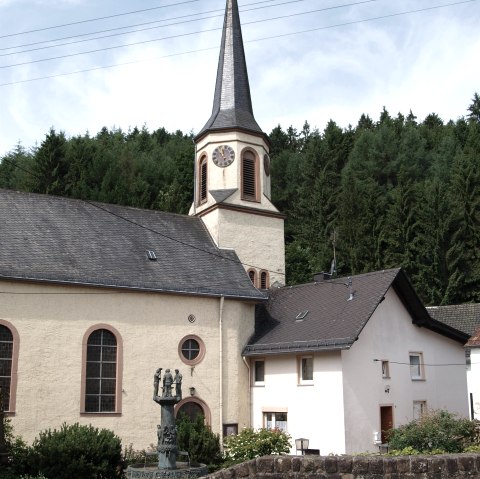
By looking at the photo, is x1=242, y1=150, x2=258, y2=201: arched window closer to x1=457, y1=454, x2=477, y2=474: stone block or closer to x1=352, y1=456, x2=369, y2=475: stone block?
x1=352, y1=456, x2=369, y2=475: stone block

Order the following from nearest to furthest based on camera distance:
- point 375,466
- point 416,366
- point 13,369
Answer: point 375,466 → point 13,369 → point 416,366

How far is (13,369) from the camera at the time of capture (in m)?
21.0

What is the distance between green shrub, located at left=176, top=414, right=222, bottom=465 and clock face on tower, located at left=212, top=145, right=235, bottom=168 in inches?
512

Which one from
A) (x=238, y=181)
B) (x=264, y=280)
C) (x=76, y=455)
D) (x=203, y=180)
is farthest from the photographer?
(x=203, y=180)

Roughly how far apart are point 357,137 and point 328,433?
168 ft

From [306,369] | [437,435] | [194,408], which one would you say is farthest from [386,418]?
[194,408]

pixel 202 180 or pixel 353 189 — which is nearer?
pixel 202 180

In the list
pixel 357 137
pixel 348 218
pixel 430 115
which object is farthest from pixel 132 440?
pixel 430 115

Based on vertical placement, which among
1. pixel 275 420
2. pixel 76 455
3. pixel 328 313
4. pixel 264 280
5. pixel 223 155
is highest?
pixel 223 155

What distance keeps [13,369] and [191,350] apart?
640 centimetres

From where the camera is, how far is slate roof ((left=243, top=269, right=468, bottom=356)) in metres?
22.8

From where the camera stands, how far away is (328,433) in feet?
72.4

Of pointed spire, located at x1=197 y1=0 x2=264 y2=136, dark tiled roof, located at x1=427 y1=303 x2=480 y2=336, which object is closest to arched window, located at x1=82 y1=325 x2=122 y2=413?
pointed spire, located at x1=197 y1=0 x2=264 y2=136

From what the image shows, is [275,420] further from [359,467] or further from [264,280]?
[359,467]
